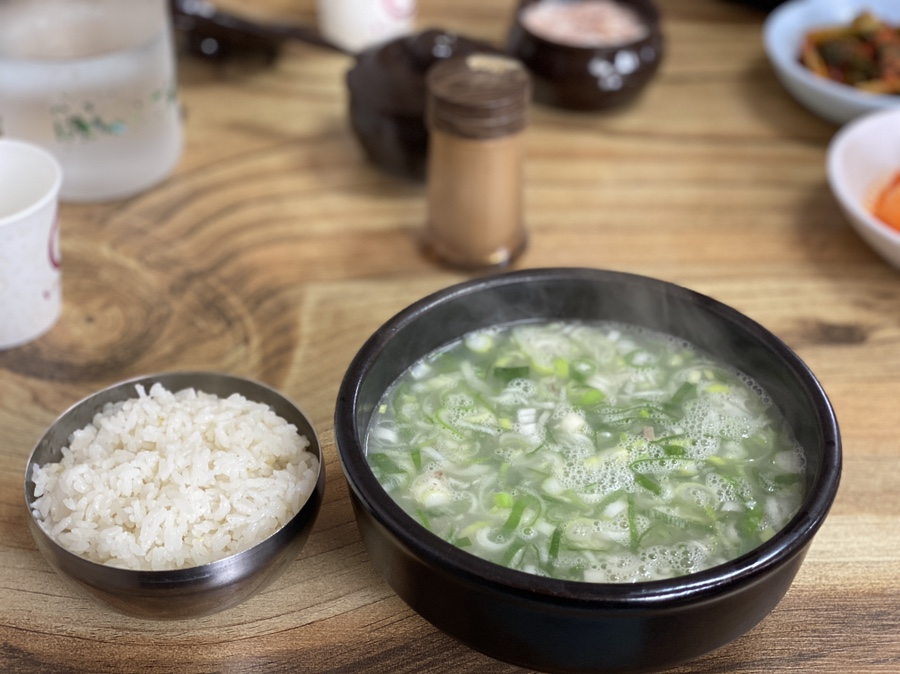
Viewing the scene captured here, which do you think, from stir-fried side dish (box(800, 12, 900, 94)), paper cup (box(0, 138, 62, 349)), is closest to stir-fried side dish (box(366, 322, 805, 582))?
paper cup (box(0, 138, 62, 349))

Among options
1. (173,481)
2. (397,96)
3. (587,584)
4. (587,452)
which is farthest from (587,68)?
(587,584)

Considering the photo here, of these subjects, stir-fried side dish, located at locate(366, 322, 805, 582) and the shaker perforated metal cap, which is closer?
stir-fried side dish, located at locate(366, 322, 805, 582)

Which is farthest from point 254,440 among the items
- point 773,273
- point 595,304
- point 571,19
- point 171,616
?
point 571,19

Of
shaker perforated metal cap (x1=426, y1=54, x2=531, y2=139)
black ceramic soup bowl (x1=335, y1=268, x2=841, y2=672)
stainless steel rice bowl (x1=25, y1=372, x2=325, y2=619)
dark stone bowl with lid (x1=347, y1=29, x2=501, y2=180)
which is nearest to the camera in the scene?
black ceramic soup bowl (x1=335, y1=268, x2=841, y2=672)

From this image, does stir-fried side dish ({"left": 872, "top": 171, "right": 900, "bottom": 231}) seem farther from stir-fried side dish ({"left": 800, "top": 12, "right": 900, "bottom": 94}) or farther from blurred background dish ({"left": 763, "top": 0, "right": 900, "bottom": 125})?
stir-fried side dish ({"left": 800, "top": 12, "right": 900, "bottom": 94})

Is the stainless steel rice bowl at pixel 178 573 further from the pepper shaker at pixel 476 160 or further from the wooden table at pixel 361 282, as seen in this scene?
the pepper shaker at pixel 476 160

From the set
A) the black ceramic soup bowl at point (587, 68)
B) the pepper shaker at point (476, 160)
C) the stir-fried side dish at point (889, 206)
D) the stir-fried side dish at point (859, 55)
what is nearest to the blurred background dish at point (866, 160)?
the stir-fried side dish at point (889, 206)
